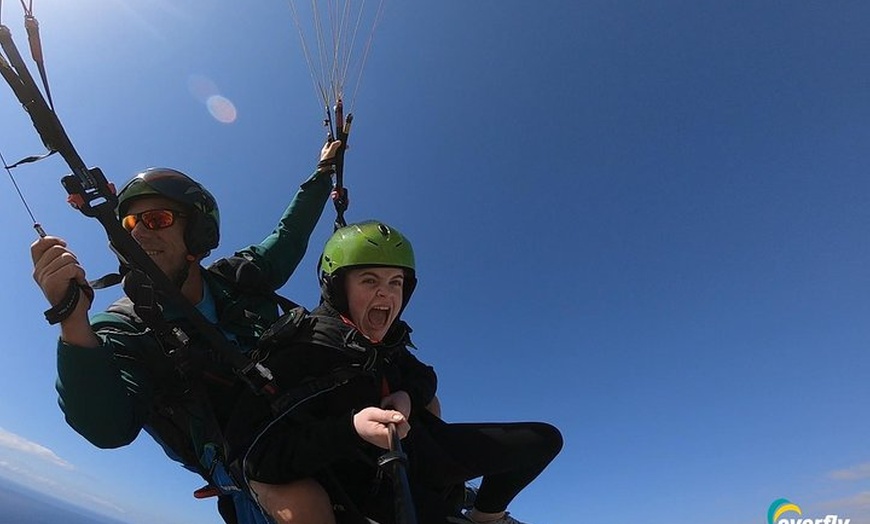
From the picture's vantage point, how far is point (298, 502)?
4.96 feet

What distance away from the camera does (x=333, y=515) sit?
5.10 ft

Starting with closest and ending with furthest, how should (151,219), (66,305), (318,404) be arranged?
(66,305) < (318,404) < (151,219)

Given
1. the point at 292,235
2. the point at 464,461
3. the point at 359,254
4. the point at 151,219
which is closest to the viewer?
the point at 464,461

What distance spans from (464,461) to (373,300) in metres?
0.76

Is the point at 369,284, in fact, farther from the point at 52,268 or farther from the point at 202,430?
the point at 52,268

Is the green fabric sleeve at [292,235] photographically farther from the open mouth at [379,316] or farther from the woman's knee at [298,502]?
the woman's knee at [298,502]

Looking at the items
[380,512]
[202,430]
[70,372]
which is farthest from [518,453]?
[70,372]

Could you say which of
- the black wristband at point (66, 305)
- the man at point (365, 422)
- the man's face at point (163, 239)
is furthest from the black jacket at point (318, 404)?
the man's face at point (163, 239)

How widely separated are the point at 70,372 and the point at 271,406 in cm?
67

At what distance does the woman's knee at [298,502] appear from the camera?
4.92 ft

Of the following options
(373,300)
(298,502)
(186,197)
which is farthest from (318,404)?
(186,197)

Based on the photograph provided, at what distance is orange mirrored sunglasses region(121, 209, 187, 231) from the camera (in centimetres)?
226

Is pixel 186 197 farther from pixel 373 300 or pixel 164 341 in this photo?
pixel 373 300

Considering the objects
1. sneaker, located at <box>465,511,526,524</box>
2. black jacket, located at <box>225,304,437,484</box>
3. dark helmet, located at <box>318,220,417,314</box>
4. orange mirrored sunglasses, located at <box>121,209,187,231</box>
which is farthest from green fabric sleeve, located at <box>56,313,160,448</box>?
sneaker, located at <box>465,511,526,524</box>
